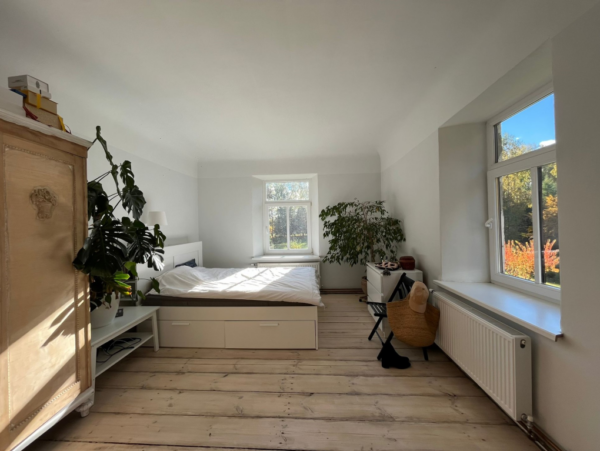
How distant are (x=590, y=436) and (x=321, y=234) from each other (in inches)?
137

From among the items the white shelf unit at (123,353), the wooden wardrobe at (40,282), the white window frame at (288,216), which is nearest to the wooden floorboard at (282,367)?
the white shelf unit at (123,353)

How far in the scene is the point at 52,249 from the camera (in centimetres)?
131

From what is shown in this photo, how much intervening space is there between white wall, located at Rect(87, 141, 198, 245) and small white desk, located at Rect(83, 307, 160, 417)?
42.3 inches

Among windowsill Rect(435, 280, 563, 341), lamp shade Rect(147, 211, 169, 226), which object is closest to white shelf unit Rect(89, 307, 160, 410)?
lamp shade Rect(147, 211, 169, 226)

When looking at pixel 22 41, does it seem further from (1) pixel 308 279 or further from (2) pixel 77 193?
(1) pixel 308 279

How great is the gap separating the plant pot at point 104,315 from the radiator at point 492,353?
2.67 meters

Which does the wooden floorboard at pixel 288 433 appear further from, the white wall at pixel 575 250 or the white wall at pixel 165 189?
the white wall at pixel 165 189

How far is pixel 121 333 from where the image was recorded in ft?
6.52

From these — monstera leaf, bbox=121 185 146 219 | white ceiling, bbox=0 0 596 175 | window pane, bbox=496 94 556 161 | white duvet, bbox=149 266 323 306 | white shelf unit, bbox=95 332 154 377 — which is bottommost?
white shelf unit, bbox=95 332 154 377

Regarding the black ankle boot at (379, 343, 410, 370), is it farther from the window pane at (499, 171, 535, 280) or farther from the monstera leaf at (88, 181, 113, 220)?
the monstera leaf at (88, 181, 113, 220)

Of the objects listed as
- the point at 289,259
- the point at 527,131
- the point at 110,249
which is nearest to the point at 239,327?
the point at 110,249

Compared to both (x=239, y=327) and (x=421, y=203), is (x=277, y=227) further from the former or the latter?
(x=421, y=203)

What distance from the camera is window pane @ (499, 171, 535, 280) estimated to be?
1736 mm

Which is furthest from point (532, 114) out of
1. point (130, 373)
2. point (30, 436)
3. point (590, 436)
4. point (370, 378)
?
point (130, 373)
